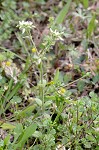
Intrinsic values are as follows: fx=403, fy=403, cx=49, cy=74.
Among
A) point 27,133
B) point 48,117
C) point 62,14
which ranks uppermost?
point 62,14

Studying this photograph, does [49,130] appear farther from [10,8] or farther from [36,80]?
[10,8]

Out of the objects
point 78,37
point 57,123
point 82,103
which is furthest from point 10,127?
point 78,37

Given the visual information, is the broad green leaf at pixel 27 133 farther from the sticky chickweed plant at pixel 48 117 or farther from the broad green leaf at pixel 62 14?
the broad green leaf at pixel 62 14

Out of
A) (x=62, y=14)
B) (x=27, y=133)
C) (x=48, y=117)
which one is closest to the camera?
(x=27, y=133)

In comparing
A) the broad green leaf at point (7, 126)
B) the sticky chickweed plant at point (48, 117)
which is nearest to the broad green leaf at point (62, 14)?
the sticky chickweed plant at point (48, 117)

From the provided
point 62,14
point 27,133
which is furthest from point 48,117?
point 62,14

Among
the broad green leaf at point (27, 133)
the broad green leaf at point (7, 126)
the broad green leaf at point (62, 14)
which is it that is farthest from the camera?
the broad green leaf at point (62, 14)

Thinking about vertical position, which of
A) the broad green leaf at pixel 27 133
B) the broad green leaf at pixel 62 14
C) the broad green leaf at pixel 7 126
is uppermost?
the broad green leaf at pixel 62 14

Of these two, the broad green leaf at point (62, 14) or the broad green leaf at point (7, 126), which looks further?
the broad green leaf at point (62, 14)

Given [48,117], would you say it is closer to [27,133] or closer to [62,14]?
[27,133]
